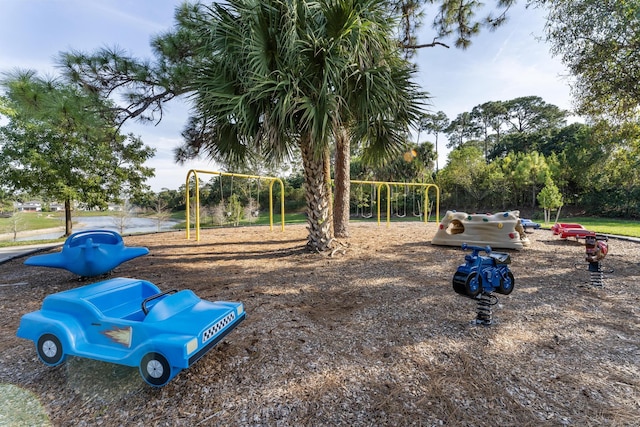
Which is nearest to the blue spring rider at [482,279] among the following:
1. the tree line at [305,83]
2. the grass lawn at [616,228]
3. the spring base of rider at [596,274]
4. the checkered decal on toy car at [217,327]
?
the checkered decal on toy car at [217,327]

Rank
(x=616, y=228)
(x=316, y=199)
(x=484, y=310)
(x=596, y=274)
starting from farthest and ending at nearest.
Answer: (x=616, y=228), (x=316, y=199), (x=596, y=274), (x=484, y=310)

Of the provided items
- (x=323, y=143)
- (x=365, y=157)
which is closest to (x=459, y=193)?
(x=365, y=157)

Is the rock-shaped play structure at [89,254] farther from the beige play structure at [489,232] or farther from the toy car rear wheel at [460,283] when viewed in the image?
the beige play structure at [489,232]

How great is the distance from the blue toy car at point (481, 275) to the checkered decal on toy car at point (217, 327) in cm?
186

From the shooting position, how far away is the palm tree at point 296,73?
425 cm

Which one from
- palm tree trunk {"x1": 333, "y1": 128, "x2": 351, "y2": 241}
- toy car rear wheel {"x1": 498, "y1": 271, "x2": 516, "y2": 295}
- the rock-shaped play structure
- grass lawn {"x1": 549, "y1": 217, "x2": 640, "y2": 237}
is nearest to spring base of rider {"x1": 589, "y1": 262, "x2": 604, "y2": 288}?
toy car rear wheel {"x1": 498, "y1": 271, "x2": 516, "y2": 295}

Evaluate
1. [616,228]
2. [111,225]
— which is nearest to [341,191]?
[111,225]

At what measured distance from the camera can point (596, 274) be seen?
3717mm

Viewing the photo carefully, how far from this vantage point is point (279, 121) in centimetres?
447

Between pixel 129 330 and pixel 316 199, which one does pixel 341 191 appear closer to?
pixel 316 199

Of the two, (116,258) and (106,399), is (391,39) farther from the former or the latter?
(106,399)

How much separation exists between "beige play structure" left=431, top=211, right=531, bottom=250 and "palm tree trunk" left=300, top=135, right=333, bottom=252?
2.97 metres

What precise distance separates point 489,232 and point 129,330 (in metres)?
6.93

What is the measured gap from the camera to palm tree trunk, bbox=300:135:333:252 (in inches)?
210
